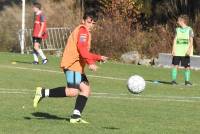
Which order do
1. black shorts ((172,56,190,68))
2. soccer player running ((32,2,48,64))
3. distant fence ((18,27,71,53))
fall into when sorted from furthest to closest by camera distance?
1. distant fence ((18,27,71,53))
2. soccer player running ((32,2,48,64))
3. black shorts ((172,56,190,68))

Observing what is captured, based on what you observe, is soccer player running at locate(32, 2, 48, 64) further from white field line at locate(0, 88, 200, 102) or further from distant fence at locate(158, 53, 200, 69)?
white field line at locate(0, 88, 200, 102)

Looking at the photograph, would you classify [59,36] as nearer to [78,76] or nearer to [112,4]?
[112,4]

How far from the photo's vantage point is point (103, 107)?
46.0 ft

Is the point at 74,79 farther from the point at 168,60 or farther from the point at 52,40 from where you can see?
the point at 52,40

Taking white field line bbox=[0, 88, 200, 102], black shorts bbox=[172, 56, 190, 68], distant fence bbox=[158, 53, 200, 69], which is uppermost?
black shorts bbox=[172, 56, 190, 68]

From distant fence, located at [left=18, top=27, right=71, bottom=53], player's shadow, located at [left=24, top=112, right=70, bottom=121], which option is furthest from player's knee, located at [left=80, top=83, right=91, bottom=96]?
distant fence, located at [left=18, top=27, right=71, bottom=53]

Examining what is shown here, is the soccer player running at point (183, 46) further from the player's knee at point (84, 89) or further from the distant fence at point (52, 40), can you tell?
the distant fence at point (52, 40)

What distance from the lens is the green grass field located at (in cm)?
1112

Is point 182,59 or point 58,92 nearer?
point 58,92

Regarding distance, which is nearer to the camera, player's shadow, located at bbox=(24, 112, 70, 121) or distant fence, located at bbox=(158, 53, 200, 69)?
player's shadow, located at bbox=(24, 112, 70, 121)

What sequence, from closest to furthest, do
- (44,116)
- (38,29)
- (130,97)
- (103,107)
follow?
(44,116) < (103,107) < (130,97) < (38,29)

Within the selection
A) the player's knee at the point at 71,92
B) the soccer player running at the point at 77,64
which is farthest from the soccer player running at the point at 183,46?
the player's knee at the point at 71,92

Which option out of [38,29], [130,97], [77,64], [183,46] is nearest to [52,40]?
[38,29]

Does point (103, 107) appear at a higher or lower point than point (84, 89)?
lower
